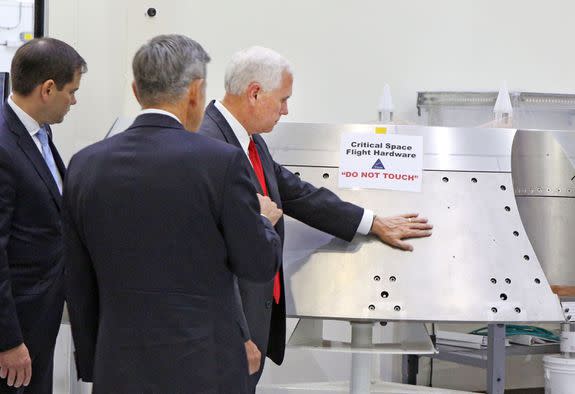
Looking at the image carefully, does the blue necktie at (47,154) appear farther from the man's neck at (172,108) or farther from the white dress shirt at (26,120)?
the man's neck at (172,108)

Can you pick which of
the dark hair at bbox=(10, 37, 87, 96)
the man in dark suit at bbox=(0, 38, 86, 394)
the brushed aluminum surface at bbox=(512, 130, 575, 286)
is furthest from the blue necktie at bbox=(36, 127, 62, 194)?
the brushed aluminum surface at bbox=(512, 130, 575, 286)

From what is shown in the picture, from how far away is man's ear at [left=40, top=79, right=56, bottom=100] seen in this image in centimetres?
228

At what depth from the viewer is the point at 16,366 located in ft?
7.07

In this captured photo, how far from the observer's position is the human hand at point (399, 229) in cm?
267

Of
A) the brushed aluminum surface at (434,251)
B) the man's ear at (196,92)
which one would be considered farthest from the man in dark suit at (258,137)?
the man's ear at (196,92)

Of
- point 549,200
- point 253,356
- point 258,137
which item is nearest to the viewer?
point 253,356

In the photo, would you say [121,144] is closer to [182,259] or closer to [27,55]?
[182,259]

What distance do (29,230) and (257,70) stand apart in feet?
2.25

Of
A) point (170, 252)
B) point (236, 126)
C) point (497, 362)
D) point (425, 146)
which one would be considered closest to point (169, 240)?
point (170, 252)

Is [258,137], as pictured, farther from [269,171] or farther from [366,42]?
[366,42]

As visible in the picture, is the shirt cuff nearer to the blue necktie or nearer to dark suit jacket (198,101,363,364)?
dark suit jacket (198,101,363,364)

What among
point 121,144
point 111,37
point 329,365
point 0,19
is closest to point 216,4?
point 111,37

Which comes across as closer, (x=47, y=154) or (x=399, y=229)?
(x=47, y=154)

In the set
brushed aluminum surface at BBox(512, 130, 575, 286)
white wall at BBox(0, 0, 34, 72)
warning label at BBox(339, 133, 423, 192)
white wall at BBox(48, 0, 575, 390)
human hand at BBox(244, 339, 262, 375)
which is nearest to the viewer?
human hand at BBox(244, 339, 262, 375)
